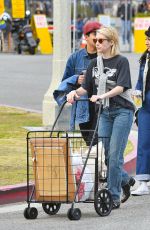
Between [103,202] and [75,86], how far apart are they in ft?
4.84

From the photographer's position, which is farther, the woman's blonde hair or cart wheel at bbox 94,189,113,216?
the woman's blonde hair

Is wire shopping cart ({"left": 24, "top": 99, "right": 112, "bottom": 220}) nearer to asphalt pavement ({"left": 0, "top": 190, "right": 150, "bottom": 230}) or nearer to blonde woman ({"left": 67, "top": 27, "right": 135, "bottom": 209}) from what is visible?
asphalt pavement ({"left": 0, "top": 190, "right": 150, "bottom": 230})

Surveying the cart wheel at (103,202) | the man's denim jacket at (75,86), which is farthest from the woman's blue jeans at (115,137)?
the man's denim jacket at (75,86)

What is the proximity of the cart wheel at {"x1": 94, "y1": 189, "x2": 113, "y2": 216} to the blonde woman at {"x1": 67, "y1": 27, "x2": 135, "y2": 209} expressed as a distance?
25 cm

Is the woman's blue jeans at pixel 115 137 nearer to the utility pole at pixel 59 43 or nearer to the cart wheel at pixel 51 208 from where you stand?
the cart wheel at pixel 51 208

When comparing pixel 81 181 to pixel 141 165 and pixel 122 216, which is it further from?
pixel 141 165

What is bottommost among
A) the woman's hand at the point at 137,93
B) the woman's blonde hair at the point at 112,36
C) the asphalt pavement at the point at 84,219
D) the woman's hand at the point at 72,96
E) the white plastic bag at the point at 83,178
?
the asphalt pavement at the point at 84,219

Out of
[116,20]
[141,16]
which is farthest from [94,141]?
[116,20]

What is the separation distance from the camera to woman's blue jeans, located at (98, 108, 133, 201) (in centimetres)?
897

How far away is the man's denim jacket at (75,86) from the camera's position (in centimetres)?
966

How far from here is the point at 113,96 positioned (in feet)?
29.3

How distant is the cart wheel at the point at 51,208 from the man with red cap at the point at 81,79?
34.6 inches

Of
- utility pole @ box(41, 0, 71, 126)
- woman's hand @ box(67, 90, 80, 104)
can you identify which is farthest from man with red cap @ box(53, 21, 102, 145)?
utility pole @ box(41, 0, 71, 126)

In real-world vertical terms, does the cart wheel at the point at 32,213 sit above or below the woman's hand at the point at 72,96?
below
